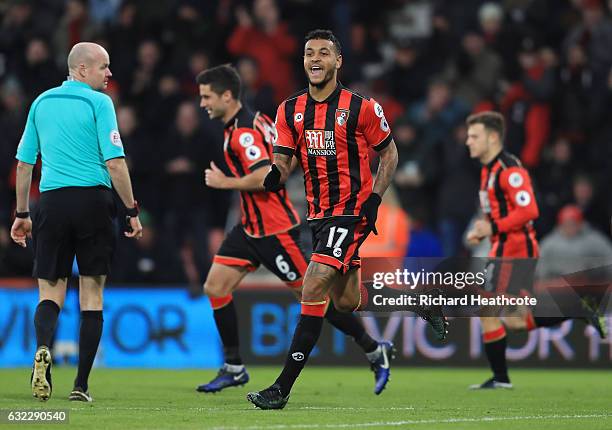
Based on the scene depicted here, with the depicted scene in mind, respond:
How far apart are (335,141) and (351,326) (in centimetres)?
213

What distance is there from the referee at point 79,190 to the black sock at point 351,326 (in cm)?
205

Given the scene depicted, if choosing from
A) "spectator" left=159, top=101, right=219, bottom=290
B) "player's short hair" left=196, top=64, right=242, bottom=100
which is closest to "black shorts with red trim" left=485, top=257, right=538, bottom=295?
"player's short hair" left=196, top=64, right=242, bottom=100

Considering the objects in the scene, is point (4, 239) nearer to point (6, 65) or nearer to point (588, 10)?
point (6, 65)

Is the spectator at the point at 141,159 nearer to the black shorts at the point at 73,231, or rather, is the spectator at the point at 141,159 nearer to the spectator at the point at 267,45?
the spectator at the point at 267,45

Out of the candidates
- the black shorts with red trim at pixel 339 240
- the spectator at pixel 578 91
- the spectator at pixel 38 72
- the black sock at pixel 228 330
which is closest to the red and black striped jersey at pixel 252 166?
the black sock at pixel 228 330

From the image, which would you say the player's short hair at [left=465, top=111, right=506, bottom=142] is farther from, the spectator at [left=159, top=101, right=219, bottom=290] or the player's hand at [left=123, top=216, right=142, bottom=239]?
the spectator at [left=159, top=101, right=219, bottom=290]

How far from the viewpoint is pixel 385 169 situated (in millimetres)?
8312

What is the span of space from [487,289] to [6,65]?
10.1 meters

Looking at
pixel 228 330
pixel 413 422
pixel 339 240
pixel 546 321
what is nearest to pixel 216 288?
pixel 228 330

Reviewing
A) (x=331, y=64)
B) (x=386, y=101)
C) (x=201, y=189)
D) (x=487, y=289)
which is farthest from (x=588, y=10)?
(x=331, y=64)

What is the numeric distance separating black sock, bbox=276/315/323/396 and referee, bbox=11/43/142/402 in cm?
139

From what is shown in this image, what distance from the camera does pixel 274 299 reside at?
14.0 m

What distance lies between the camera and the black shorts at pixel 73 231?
847cm

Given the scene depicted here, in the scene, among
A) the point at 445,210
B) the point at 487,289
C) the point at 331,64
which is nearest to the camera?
the point at 331,64
